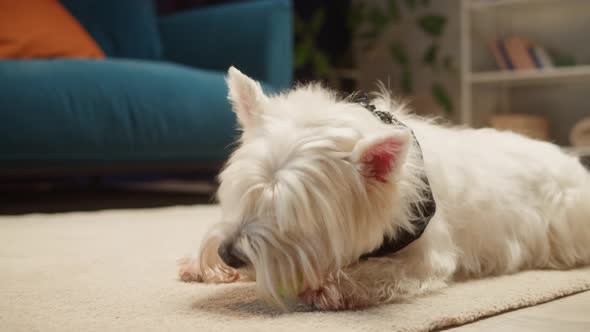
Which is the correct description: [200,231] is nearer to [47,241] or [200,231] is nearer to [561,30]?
[47,241]

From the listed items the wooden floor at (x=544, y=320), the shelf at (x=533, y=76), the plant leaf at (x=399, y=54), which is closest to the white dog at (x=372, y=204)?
the wooden floor at (x=544, y=320)

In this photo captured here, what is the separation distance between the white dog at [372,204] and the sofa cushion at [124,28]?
266 centimetres

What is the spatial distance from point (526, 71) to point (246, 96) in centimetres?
385

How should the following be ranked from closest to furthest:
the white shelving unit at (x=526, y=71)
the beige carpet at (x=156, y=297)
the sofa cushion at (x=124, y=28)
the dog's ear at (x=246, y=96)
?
1. the beige carpet at (x=156, y=297)
2. the dog's ear at (x=246, y=96)
3. the sofa cushion at (x=124, y=28)
4. the white shelving unit at (x=526, y=71)

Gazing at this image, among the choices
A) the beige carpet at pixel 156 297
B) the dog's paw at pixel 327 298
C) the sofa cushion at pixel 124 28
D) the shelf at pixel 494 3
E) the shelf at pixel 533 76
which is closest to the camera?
the beige carpet at pixel 156 297

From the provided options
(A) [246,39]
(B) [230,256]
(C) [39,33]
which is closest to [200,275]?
(B) [230,256]

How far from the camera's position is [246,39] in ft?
11.8

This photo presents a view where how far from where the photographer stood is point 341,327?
3.69 ft

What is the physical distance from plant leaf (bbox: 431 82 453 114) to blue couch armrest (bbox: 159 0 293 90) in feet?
6.68

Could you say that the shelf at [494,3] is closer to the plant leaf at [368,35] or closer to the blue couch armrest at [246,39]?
the plant leaf at [368,35]

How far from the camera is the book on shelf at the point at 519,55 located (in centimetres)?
478

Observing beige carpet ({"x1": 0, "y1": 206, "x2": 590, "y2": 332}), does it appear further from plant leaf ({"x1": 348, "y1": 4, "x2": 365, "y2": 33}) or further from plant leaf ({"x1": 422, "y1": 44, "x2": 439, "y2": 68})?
plant leaf ({"x1": 348, "y1": 4, "x2": 365, "y2": 33})

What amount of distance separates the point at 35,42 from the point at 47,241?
145 centimetres

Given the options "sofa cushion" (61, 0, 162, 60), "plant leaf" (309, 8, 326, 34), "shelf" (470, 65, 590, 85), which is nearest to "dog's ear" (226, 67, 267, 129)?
"sofa cushion" (61, 0, 162, 60)
